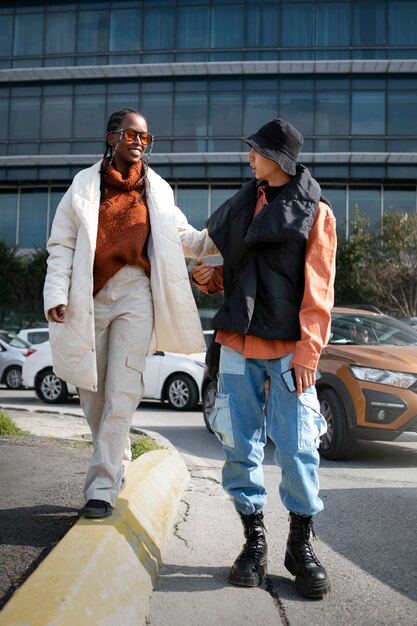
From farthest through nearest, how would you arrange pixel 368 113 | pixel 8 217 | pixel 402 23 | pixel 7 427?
pixel 8 217 < pixel 368 113 < pixel 402 23 < pixel 7 427

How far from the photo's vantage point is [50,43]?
36969 mm

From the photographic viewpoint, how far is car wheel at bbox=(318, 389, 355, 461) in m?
7.45

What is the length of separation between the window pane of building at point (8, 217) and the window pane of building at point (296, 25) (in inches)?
612

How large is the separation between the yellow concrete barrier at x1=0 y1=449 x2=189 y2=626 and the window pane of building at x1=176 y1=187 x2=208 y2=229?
32.3 metres

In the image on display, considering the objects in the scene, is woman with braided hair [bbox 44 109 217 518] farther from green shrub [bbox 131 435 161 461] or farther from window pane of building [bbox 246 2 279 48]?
window pane of building [bbox 246 2 279 48]

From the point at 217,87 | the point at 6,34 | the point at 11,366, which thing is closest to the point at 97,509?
the point at 11,366

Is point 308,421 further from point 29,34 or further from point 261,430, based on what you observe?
point 29,34

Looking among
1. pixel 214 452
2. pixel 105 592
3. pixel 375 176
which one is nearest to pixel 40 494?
pixel 105 592

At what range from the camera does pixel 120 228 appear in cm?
409

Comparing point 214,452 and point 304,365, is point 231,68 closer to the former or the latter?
point 214,452

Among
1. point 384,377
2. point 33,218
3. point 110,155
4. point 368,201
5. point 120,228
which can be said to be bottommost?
point 384,377

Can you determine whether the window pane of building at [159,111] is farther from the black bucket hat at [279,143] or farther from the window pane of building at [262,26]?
the black bucket hat at [279,143]

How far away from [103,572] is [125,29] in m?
36.3

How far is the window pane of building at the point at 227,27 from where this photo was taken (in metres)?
35.3
